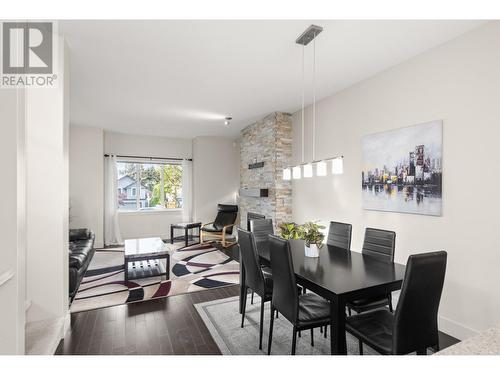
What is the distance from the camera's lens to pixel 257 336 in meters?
2.43

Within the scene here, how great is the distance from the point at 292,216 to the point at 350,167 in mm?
1631

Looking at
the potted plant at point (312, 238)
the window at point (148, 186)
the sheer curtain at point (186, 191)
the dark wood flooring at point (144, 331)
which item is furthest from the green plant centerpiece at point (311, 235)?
the window at point (148, 186)

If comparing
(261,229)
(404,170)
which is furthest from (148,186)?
(404,170)

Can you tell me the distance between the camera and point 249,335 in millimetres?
2441

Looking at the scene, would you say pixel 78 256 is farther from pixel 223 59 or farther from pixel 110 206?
pixel 110 206

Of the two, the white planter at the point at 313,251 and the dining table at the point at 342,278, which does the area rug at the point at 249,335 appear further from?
the white planter at the point at 313,251

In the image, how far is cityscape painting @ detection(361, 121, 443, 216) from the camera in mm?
2598

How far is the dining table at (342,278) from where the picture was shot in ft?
5.46

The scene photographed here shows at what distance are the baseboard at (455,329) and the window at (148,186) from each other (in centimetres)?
624

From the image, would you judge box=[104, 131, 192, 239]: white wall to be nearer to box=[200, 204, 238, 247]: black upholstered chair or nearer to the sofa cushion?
box=[200, 204, 238, 247]: black upholstered chair

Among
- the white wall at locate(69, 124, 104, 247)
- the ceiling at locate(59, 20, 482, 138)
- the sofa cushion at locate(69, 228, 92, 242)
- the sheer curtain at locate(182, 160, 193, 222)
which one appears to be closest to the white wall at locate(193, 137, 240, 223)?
the sheer curtain at locate(182, 160, 193, 222)

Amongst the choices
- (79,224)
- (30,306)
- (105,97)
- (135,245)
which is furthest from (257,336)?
(79,224)

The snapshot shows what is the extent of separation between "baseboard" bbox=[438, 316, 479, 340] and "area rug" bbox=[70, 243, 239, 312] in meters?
2.47

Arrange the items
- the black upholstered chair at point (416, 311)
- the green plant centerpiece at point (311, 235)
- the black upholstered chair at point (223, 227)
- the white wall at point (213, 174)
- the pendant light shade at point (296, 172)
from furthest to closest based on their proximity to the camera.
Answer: the white wall at point (213, 174) < the black upholstered chair at point (223, 227) < the pendant light shade at point (296, 172) < the green plant centerpiece at point (311, 235) < the black upholstered chair at point (416, 311)
